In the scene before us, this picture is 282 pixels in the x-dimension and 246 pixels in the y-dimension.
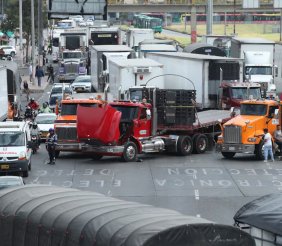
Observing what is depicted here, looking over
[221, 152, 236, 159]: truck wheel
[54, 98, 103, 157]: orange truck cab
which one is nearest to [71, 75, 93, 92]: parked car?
[54, 98, 103, 157]: orange truck cab

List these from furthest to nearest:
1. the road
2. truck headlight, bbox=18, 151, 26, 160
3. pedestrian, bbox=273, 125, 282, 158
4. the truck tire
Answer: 1. the truck tire
2. pedestrian, bbox=273, 125, 282, 158
3. truck headlight, bbox=18, 151, 26, 160
4. the road

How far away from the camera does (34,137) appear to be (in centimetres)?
4131

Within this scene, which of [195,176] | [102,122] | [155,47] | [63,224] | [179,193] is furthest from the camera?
[155,47]

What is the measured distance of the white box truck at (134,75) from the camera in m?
46.0

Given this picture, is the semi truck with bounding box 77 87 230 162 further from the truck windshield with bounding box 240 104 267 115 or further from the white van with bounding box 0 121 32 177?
the white van with bounding box 0 121 32 177

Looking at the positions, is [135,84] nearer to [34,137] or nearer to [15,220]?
[34,137]

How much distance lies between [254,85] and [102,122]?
41.6 ft

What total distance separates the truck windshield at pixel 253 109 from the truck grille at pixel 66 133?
6372 millimetres

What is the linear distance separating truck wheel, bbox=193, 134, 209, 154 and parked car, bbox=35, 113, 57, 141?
6877 millimetres

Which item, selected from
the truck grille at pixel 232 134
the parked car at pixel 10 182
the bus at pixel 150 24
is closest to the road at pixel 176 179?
the truck grille at pixel 232 134

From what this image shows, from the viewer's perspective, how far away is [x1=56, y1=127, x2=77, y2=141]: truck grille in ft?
130

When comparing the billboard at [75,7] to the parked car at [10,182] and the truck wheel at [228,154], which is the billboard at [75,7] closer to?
the truck wheel at [228,154]

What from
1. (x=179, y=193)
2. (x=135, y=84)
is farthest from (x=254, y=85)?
(x=179, y=193)

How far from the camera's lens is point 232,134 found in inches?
1533
